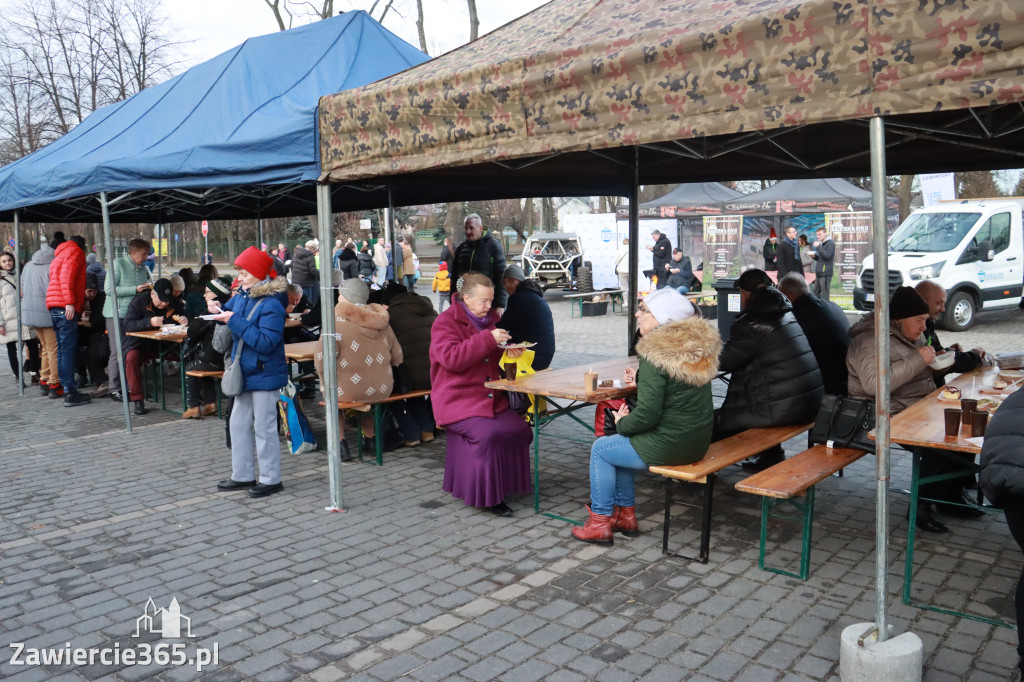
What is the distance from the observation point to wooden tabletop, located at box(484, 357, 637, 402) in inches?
195

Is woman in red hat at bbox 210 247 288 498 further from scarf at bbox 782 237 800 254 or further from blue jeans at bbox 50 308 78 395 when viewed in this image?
scarf at bbox 782 237 800 254

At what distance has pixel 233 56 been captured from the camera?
Result: 7324 mm

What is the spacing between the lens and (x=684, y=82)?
11.1 ft

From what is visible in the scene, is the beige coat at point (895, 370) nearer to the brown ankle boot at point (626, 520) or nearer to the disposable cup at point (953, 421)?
the disposable cup at point (953, 421)

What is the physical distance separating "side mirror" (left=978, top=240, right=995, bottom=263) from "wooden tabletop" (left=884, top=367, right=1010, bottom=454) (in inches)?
448

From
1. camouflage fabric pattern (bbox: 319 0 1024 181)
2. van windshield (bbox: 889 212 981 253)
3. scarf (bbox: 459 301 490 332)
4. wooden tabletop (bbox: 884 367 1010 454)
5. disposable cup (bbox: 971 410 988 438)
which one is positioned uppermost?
camouflage fabric pattern (bbox: 319 0 1024 181)

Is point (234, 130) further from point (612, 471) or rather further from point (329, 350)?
point (612, 471)

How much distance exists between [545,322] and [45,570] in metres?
4.09

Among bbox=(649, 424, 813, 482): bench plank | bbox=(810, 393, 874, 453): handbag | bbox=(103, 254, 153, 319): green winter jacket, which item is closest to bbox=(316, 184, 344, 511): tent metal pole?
bbox=(649, 424, 813, 482): bench plank

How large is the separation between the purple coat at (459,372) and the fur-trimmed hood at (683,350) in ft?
3.94

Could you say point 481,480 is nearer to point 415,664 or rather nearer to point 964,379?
point 415,664

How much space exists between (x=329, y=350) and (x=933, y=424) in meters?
3.57

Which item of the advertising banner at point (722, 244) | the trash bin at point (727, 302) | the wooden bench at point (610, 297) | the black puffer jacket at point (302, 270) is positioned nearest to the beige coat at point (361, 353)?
the trash bin at point (727, 302)

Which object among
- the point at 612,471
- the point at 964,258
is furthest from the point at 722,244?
the point at 612,471
